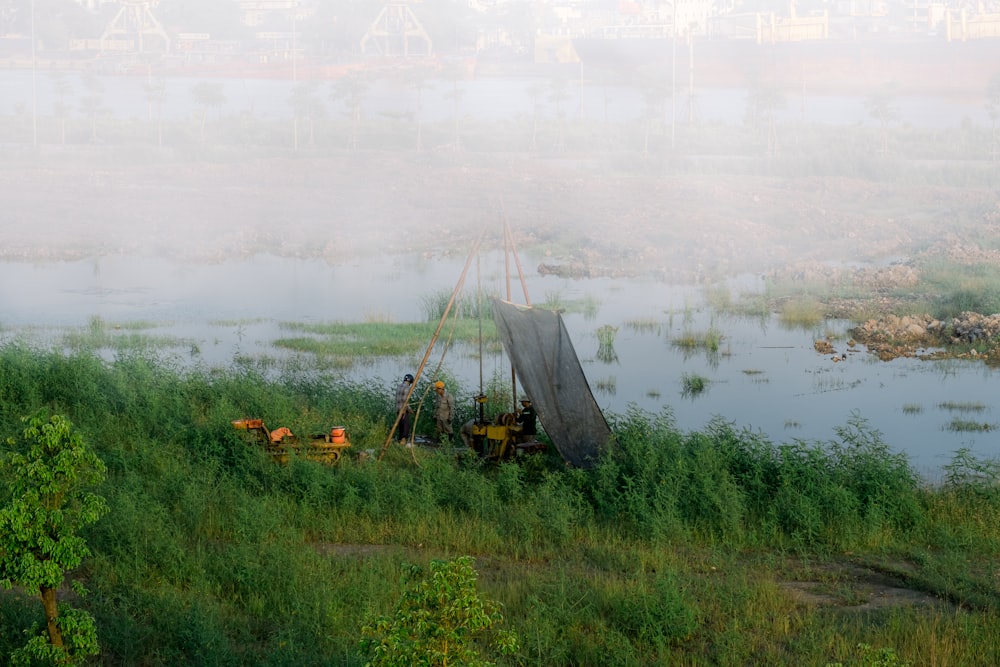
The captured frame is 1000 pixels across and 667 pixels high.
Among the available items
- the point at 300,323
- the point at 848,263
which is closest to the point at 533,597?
the point at 300,323

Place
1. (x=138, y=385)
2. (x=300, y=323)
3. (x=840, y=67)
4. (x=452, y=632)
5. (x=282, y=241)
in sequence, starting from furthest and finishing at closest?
(x=840, y=67) < (x=282, y=241) < (x=300, y=323) < (x=138, y=385) < (x=452, y=632)

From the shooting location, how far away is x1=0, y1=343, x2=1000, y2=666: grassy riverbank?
408 cm

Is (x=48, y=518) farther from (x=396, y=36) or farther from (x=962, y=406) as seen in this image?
(x=396, y=36)

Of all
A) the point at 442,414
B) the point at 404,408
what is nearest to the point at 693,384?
the point at 442,414

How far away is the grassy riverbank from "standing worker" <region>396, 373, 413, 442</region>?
15 centimetres

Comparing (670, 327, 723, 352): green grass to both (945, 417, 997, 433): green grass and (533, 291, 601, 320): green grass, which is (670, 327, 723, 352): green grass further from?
(945, 417, 997, 433): green grass

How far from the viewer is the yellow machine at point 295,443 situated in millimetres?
6172

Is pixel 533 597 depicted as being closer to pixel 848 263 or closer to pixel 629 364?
pixel 629 364

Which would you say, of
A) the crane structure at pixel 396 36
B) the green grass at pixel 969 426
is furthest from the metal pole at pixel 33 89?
the green grass at pixel 969 426

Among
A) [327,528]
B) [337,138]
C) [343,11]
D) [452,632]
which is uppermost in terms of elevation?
[343,11]

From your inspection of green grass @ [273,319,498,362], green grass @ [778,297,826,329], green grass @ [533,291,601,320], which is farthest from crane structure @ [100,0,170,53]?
green grass @ [778,297,826,329]

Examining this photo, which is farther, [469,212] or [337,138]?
[337,138]

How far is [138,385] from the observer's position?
24.7 ft

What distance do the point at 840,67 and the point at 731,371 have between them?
1623 cm
